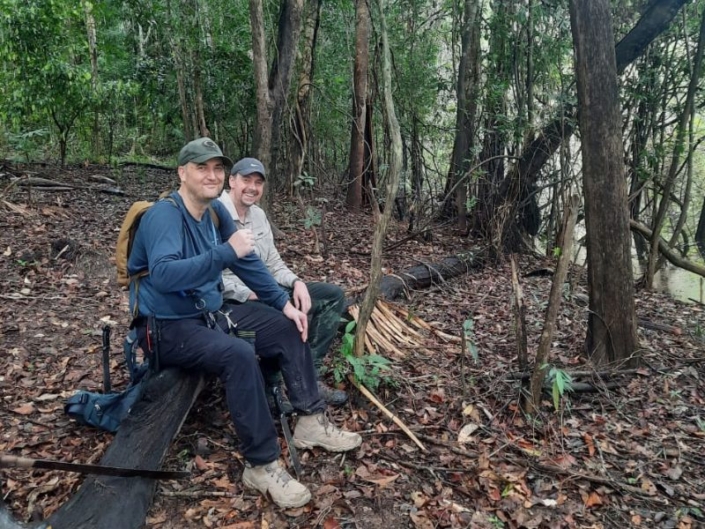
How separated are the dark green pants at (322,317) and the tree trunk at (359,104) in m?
6.11

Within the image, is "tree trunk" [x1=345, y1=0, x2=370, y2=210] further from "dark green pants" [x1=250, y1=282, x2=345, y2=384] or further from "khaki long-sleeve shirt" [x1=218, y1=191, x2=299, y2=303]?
"dark green pants" [x1=250, y1=282, x2=345, y2=384]

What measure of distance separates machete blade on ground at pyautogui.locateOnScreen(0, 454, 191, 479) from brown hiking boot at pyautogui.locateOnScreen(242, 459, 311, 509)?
15.6 inches

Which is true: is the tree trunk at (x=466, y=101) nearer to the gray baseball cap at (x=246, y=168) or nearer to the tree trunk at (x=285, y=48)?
the tree trunk at (x=285, y=48)

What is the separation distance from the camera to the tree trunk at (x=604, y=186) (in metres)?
3.99

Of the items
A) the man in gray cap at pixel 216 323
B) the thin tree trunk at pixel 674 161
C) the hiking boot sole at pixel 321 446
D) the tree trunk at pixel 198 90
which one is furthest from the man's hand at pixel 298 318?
the tree trunk at pixel 198 90

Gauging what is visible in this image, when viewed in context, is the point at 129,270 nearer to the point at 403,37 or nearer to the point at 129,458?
the point at 129,458

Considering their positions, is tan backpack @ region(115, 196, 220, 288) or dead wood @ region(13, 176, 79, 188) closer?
tan backpack @ region(115, 196, 220, 288)

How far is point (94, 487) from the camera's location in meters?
2.58

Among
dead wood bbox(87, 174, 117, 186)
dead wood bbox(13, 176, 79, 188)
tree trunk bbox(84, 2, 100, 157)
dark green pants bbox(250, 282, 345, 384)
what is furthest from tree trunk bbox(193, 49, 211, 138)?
dark green pants bbox(250, 282, 345, 384)

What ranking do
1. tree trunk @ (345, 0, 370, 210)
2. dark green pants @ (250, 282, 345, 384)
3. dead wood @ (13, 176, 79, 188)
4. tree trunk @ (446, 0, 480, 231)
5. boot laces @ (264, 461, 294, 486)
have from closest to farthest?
boot laces @ (264, 461, 294, 486), dark green pants @ (250, 282, 345, 384), dead wood @ (13, 176, 79, 188), tree trunk @ (446, 0, 480, 231), tree trunk @ (345, 0, 370, 210)

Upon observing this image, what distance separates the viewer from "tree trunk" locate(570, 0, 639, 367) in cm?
399

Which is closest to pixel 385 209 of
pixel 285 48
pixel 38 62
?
pixel 285 48

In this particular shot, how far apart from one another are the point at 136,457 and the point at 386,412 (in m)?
1.61

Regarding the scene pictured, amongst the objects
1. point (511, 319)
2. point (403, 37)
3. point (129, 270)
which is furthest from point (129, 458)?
point (403, 37)
